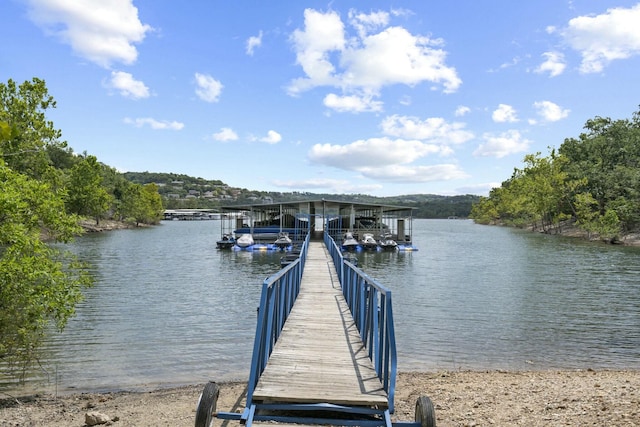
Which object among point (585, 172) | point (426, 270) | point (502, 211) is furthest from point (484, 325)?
point (502, 211)

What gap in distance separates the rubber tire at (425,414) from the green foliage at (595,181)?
5193cm

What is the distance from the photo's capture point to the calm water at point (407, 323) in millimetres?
9867

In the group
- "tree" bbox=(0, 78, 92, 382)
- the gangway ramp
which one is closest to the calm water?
"tree" bbox=(0, 78, 92, 382)

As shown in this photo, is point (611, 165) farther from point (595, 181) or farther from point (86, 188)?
point (86, 188)

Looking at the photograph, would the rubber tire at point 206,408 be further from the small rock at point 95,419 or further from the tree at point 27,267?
the tree at point 27,267

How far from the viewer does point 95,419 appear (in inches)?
239

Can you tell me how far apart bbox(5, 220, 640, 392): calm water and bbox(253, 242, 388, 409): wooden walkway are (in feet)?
6.92

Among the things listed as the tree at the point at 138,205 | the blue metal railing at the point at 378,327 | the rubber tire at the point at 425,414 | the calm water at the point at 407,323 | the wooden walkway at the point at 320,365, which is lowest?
the calm water at the point at 407,323

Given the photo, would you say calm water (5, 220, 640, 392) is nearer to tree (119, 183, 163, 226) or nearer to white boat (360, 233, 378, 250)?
white boat (360, 233, 378, 250)

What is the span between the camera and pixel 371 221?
5312cm

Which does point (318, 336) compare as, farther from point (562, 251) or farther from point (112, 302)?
point (562, 251)

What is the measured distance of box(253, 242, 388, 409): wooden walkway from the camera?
484cm

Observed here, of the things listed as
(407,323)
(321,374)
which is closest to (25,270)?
(321,374)

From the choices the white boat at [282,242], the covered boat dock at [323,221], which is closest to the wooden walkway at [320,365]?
the white boat at [282,242]
